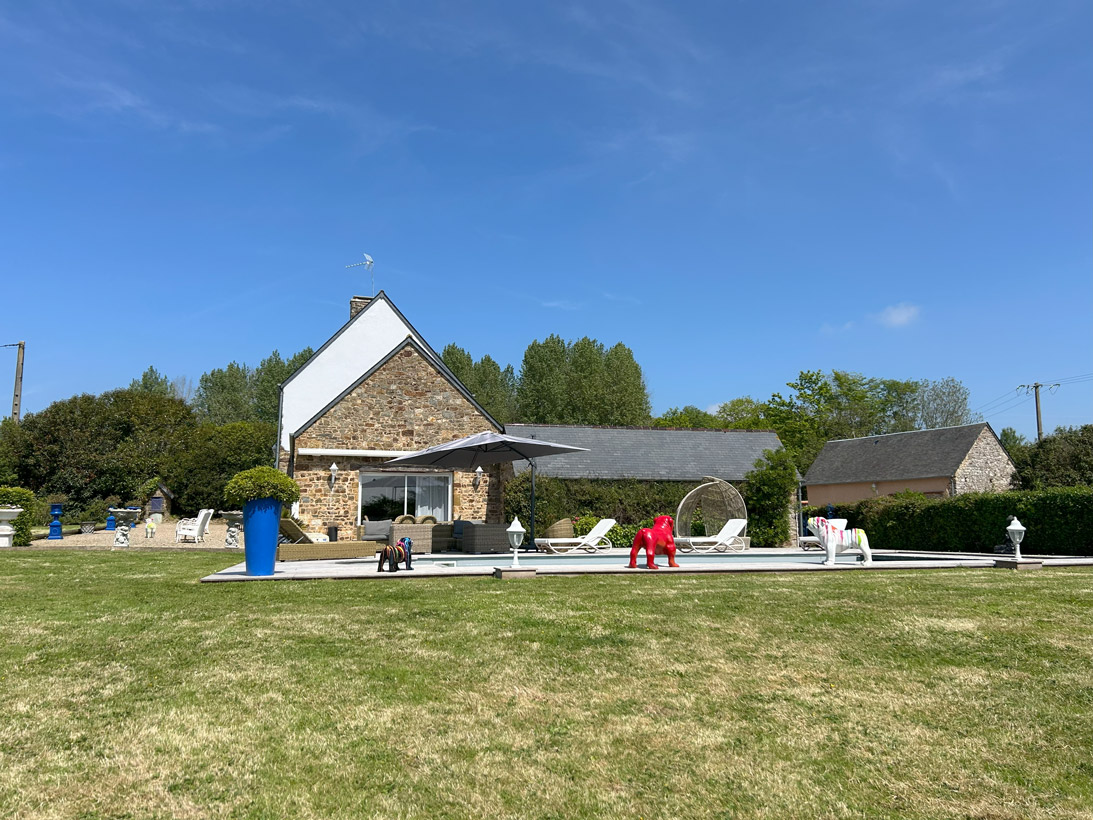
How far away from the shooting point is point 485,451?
18.0m

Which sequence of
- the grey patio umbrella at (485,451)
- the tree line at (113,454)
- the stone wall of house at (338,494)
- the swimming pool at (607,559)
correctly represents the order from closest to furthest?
1. the swimming pool at (607,559)
2. the grey patio umbrella at (485,451)
3. the stone wall of house at (338,494)
4. the tree line at (113,454)

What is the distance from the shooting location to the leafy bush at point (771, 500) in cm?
2294

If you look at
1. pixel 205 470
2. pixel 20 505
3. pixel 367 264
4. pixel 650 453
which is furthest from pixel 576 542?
pixel 205 470

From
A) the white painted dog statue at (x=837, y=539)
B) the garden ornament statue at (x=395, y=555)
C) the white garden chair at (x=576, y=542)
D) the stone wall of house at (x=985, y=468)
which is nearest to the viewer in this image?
the garden ornament statue at (x=395, y=555)

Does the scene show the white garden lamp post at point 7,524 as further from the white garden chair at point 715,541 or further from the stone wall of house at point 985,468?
the stone wall of house at point 985,468

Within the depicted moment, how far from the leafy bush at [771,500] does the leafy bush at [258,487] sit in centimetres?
1559

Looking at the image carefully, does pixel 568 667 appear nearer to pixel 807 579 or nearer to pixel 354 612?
pixel 354 612

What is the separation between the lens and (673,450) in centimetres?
2761

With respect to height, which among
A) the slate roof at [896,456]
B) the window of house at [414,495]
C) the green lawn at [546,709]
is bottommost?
the green lawn at [546,709]

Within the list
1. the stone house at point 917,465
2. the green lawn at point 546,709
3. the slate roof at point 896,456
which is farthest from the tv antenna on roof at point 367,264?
the slate roof at point 896,456

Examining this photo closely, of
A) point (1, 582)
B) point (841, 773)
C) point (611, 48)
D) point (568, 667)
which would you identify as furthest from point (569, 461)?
point (841, 773)

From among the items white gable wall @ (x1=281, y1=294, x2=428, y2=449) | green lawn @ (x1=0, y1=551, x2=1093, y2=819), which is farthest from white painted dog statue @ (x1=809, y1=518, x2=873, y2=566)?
white gable wall @ (x1=281, y1=294, x2=428, y2=449)

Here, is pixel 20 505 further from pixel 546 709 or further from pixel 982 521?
pixel 982 521

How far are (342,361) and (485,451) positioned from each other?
537 inches
